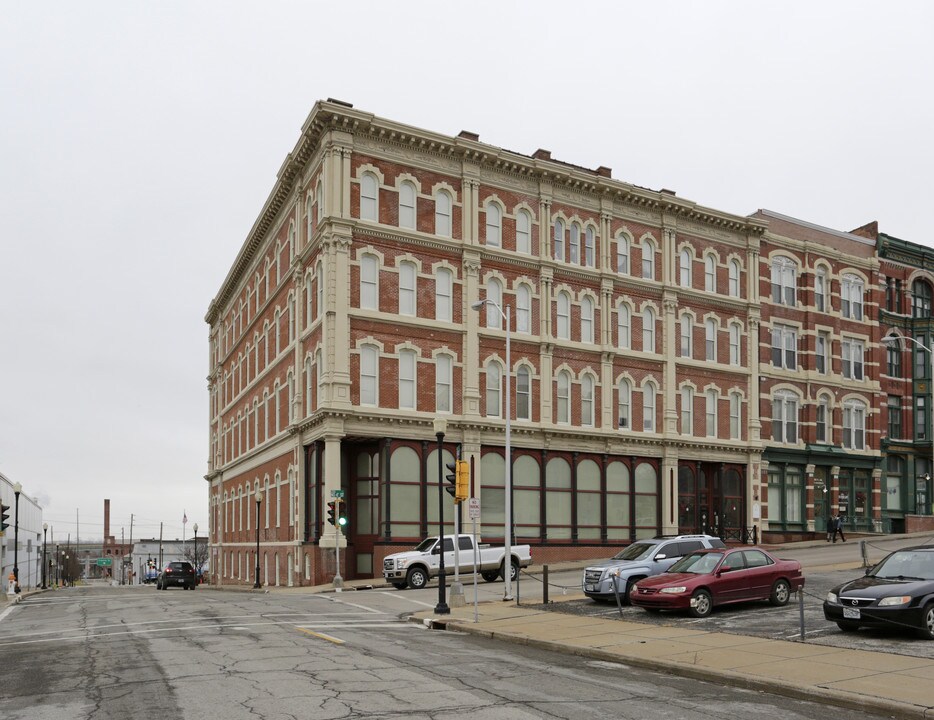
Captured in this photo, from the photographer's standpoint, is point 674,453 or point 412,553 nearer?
point 412,553

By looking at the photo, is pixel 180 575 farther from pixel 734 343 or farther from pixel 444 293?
pixel 734 343

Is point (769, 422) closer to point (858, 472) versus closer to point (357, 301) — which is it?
point (858, 472)

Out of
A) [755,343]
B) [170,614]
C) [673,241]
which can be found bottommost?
[170,614]

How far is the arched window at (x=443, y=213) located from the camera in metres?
45.4

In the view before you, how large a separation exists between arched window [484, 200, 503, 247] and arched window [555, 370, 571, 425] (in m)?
7.38

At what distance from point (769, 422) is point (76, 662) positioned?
4644 centimetres

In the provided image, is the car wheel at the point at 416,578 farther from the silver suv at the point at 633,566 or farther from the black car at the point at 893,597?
the black car at the point at 893,597

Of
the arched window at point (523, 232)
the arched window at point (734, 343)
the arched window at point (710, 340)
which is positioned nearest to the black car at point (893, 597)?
the arched window at point (523, 232)

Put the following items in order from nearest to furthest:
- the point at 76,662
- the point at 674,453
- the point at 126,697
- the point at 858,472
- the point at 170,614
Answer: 1. the point at 126,697
2. the point at 76,662
3. the point at 170,614
4. the point at 674,453
5. the point at 858,472

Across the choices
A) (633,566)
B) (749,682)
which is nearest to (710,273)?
(633,566)

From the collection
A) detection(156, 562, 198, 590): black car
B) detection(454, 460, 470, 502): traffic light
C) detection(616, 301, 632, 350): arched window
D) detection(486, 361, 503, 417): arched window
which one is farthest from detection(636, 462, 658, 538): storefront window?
detection(156, 562, 198, 590): black car

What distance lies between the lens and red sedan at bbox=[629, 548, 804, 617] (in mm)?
22312

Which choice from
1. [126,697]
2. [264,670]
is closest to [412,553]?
[264,670]

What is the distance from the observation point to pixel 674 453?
2035 inches
